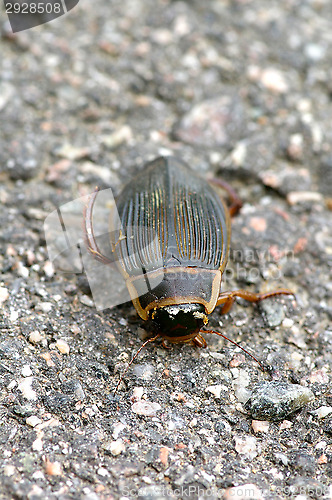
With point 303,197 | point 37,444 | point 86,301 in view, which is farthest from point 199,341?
point 303,197

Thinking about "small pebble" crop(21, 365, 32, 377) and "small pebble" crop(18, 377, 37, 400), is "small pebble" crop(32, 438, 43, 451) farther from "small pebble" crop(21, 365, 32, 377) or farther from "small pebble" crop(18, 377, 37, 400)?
"small pebble" crop(21, 365, 32, 377)

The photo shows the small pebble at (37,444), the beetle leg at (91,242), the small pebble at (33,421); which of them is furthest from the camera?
the beetle leg at (91,242)

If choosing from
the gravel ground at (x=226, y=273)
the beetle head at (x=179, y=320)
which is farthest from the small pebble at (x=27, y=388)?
the beetle head at (x=179, y=320)

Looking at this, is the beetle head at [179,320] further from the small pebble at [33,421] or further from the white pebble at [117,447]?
the small pebble at [33,421]

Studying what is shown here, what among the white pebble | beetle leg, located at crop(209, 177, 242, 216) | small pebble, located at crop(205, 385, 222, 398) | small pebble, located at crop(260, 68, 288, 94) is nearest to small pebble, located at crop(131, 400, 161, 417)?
the white pebble

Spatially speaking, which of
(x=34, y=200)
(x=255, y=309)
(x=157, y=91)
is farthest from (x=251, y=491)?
(x=157, y=91)

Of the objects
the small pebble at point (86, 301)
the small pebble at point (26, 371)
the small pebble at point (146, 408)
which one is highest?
the small pebble at point (26, 371)
